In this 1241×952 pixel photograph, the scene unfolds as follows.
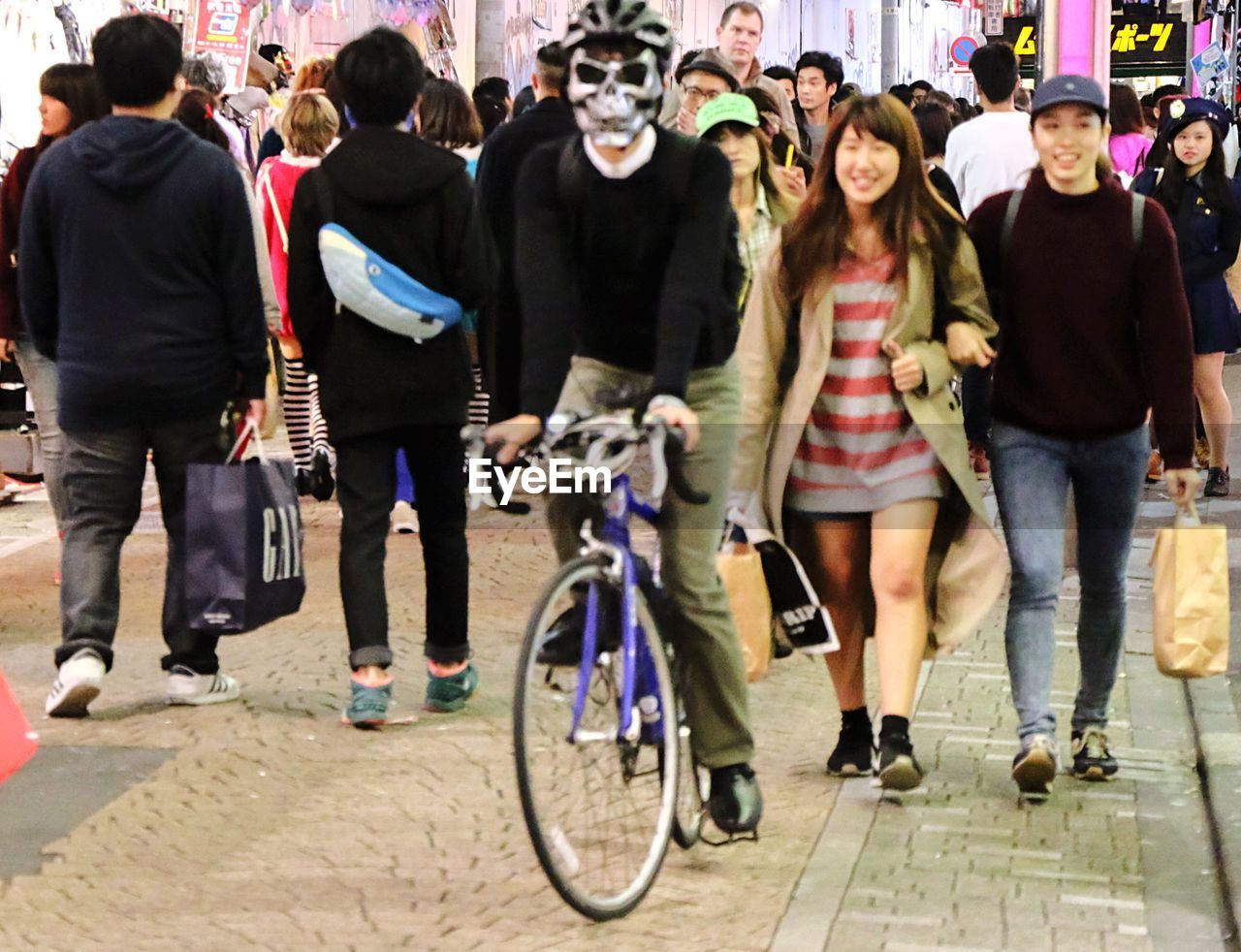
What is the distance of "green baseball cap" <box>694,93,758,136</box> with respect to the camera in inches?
283

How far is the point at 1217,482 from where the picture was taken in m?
11.3

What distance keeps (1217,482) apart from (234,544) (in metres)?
6.32

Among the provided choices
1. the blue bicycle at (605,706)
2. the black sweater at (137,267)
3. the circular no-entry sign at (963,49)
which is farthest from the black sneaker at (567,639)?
the circular no-entry sign at (963,49)

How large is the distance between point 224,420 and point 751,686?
6.45 feet

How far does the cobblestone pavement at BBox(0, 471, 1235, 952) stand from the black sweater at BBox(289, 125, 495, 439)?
1011mm

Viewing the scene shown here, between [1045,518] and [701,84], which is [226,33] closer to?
[701,84]

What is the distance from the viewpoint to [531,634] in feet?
15.0

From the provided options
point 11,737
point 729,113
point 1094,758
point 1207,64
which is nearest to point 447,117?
point 729,113

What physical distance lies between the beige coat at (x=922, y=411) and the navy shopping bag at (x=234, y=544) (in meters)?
1.55

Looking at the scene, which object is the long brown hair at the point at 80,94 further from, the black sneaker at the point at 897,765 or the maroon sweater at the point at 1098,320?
the black sneaker at the point at 897,765

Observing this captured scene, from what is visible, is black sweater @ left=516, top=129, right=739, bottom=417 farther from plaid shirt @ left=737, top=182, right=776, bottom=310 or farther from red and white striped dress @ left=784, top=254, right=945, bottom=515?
plaid shirt @ left=737, top=182, right=776, bottom=310

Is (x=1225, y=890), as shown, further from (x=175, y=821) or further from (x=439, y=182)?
(x=439, y=182)

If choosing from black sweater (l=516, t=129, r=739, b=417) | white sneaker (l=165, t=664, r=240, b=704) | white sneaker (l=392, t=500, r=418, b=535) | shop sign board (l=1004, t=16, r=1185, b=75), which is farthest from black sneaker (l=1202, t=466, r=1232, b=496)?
shop sign board (l=1004, t=16, r=1185, b=75)

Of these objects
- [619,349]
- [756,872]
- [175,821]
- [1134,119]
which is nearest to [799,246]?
[619,349]
